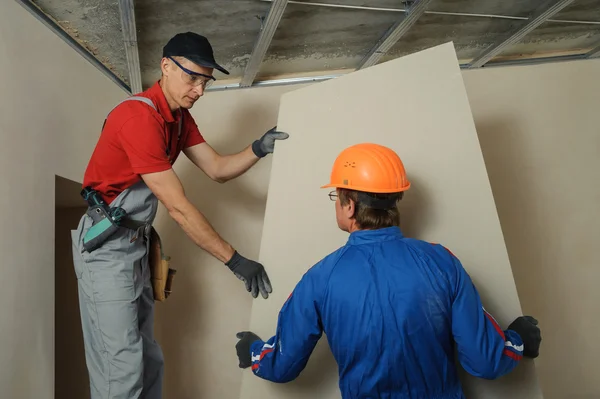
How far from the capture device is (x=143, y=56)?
266cm

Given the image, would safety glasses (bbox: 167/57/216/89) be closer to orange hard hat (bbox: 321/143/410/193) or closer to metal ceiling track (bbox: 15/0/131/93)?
metal ceiling track (bbox: 15/0/131/93)

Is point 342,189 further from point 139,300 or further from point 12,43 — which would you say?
point 12,43

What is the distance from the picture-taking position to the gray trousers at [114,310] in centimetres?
180

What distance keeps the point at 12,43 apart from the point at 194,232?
3.33 feet

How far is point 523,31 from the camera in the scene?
8.73 feet

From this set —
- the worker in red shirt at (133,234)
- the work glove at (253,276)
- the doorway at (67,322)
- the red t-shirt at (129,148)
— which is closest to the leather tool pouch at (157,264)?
the worker in red shirt at (133,234)

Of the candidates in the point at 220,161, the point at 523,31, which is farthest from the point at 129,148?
the point at 523,31

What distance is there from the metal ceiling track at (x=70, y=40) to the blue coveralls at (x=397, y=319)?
168 centimetres

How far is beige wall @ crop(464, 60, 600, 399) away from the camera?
2.68 m

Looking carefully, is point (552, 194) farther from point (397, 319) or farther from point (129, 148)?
point (129, 148)

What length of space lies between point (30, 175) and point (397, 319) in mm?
1562

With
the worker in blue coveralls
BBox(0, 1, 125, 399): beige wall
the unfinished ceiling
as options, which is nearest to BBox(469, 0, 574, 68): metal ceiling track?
the unfinished ceiling

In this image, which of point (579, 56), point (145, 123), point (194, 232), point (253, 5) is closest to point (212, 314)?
point (194, 232)

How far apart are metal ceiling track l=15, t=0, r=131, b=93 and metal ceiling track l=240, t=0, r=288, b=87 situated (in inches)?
28.2
